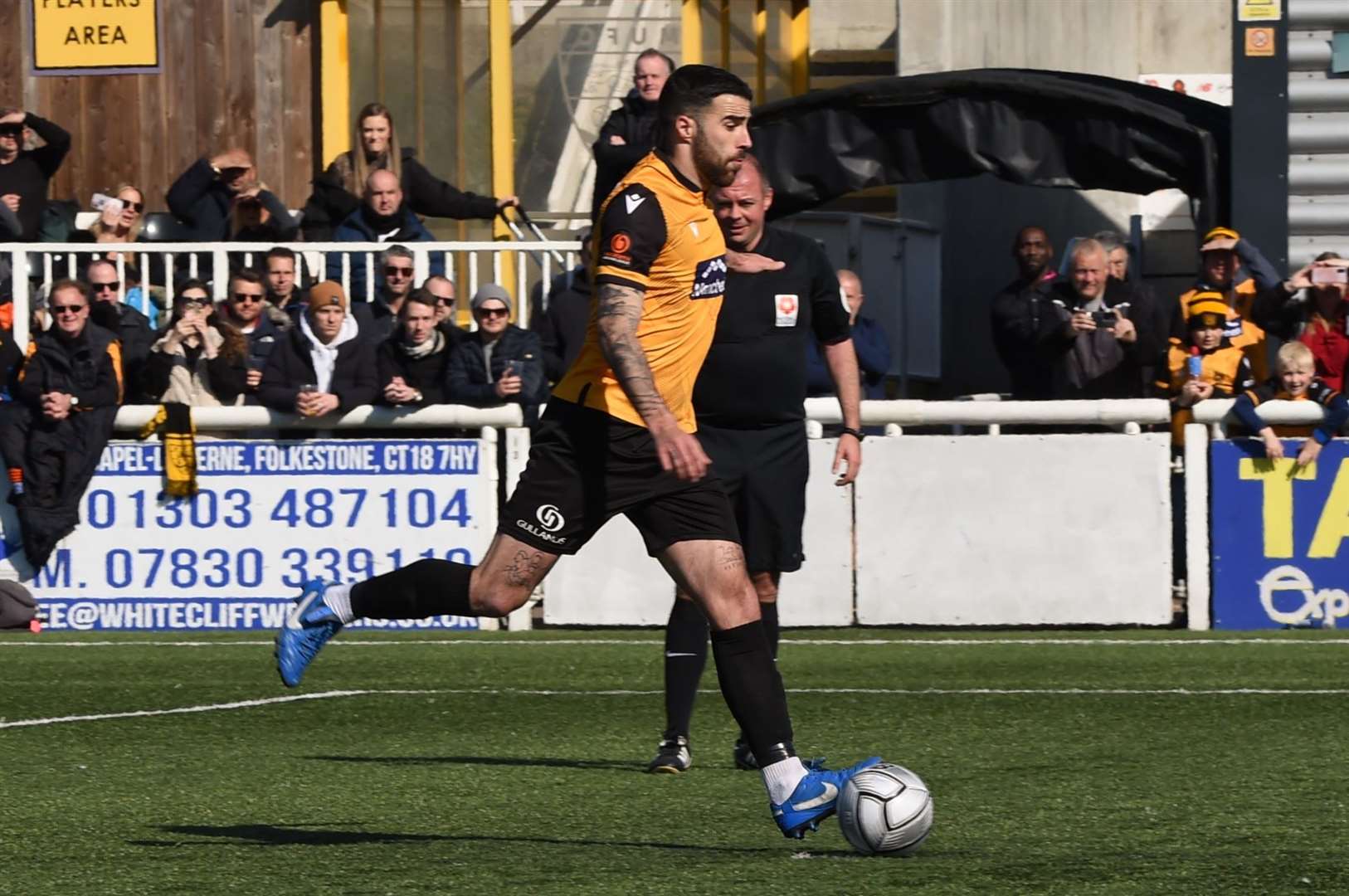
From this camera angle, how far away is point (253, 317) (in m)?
13.6

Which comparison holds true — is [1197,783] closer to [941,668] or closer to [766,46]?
[941,668]

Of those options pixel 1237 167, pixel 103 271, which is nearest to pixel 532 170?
pixel 103 271

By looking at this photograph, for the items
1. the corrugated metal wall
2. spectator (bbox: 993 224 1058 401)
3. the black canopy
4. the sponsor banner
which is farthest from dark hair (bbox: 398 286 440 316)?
the corrugated metal wall

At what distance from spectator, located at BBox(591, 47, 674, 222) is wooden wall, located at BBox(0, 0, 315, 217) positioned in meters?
4.03

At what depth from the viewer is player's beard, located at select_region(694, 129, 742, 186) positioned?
6.13 meters

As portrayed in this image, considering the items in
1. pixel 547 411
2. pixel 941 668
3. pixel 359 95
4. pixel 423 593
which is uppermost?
pixel 359 95

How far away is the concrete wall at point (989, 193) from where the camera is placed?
1689 centimetres

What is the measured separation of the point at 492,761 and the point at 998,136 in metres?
7.49

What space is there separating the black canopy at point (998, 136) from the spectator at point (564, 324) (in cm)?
162

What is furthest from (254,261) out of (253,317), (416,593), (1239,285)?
(416,593)

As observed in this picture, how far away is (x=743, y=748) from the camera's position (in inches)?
300

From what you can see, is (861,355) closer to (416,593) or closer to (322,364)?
(322,364)

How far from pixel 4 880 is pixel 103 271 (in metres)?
9.00

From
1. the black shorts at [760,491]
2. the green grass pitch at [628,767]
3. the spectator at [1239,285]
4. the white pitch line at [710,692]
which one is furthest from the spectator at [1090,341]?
the black shorts at [760,491]
